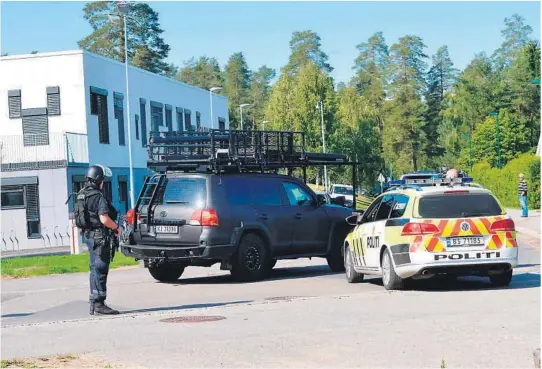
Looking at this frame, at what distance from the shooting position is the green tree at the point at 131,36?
363 ft

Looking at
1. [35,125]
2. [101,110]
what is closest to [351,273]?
[35,125]

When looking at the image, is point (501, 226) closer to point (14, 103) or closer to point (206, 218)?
point (206, 218)

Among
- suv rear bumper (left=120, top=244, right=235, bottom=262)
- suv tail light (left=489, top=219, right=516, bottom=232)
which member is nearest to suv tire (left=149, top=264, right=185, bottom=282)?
suv rear bumper (left=120, top=244, right=235, bottom=262)

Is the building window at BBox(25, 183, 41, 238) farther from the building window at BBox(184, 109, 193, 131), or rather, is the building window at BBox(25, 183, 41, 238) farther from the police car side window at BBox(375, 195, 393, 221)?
the police car side window at BBox(375, 195, 393, 221)

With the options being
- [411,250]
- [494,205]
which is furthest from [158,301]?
[494,205]

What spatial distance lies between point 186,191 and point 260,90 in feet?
532

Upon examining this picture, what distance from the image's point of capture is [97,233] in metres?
13.0

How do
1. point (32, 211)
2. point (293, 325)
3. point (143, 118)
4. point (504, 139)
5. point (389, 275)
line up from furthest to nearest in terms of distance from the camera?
point (504, 139) < point (143, 118) < point (32, 211) < point (389, 275) < point (293, 325)

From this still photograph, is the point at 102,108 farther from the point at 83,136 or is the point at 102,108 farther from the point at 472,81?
the point at 472,81

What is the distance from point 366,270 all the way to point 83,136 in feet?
109

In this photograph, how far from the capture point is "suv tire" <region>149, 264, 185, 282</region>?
62.8ft

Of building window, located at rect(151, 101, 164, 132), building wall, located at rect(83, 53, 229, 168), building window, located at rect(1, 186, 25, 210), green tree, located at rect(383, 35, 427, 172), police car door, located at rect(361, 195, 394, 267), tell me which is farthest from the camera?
green tree, located at rect(383, 35, 427, 172)

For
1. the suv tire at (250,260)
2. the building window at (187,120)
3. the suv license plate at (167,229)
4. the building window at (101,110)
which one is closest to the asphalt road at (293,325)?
the suv tire at (250,260)

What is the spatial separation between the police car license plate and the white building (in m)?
31.2
